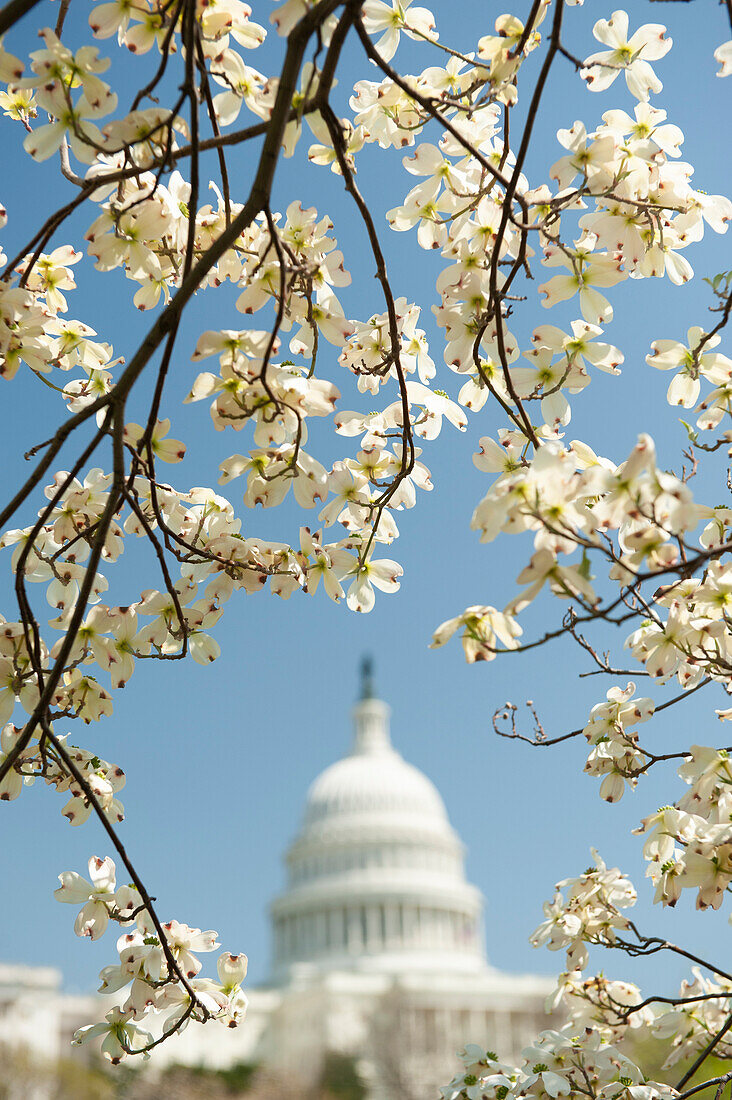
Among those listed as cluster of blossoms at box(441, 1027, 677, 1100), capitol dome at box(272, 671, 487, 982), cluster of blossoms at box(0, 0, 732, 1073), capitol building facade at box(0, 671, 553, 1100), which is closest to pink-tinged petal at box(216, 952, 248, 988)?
cluster of blossoms at box(0, 0, 732, 1073)

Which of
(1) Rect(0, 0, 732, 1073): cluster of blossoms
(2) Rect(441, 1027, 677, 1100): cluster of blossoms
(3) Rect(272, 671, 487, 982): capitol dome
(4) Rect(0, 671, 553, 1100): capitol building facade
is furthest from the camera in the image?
(3) Rect(272, 671, 487, 982): capitol dome

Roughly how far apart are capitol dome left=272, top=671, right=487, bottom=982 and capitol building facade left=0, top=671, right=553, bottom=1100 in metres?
0.07

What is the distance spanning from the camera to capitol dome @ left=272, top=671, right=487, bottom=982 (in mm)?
55344

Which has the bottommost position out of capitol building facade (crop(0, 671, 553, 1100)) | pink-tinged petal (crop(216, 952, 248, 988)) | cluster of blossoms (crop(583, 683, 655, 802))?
pink-tinged petal (crop(216, 952, 248, 988))

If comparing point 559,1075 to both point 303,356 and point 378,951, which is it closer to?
point 303,356

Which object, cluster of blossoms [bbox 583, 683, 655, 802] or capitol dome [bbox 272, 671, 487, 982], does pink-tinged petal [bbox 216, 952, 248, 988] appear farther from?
capitol dome [bbox 272, 671, 487, 982]

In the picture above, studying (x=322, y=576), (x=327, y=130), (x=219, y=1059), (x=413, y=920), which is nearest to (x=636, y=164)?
(x=327, y=130)

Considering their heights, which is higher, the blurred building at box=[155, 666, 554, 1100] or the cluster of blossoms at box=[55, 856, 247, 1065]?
the blurred building at box=[155, 666, 554, 1100]

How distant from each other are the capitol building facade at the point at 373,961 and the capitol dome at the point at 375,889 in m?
0.07

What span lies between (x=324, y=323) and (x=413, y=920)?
57.3m

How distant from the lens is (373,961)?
5394cm

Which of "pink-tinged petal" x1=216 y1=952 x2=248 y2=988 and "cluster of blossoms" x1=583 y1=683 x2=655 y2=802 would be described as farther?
"cluster of blossoms" x1=583 y1=683 x2=655 y2=802

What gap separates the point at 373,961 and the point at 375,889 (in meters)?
3.33

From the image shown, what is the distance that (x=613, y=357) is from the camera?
6.59 ft
